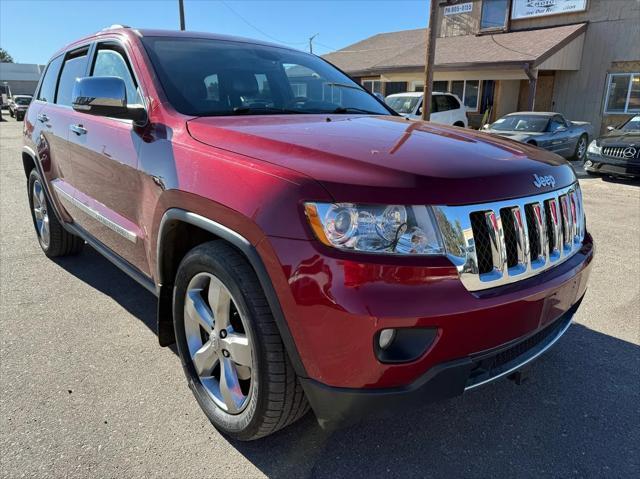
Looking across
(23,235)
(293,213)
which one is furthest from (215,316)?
(23,235)

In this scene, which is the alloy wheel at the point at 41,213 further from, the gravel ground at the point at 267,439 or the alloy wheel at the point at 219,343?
the alloy wheel at the point at 219,343

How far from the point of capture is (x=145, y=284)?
276cm

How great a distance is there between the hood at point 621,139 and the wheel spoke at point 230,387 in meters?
10.4

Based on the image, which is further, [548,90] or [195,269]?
[548,90]

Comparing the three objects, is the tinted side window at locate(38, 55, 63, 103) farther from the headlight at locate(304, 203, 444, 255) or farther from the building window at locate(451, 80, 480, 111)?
the building window at locate(451, 80, 480, 111)

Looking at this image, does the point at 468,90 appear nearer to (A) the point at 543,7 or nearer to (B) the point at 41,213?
(A) the point at 543,7

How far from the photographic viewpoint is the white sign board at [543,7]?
57.9ft

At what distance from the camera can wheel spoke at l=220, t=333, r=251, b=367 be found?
6.64 feet

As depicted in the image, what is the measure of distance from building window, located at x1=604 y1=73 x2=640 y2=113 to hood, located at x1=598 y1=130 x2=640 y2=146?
277 inches

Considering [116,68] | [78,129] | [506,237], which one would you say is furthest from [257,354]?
[78,129]

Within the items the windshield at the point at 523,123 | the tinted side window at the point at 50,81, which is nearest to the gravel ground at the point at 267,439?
the tinted side window at the point at 50,81

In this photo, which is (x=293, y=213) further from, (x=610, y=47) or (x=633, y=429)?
(x=610, y=47)

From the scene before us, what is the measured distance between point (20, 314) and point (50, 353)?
74cm

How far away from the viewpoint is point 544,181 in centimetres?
212
